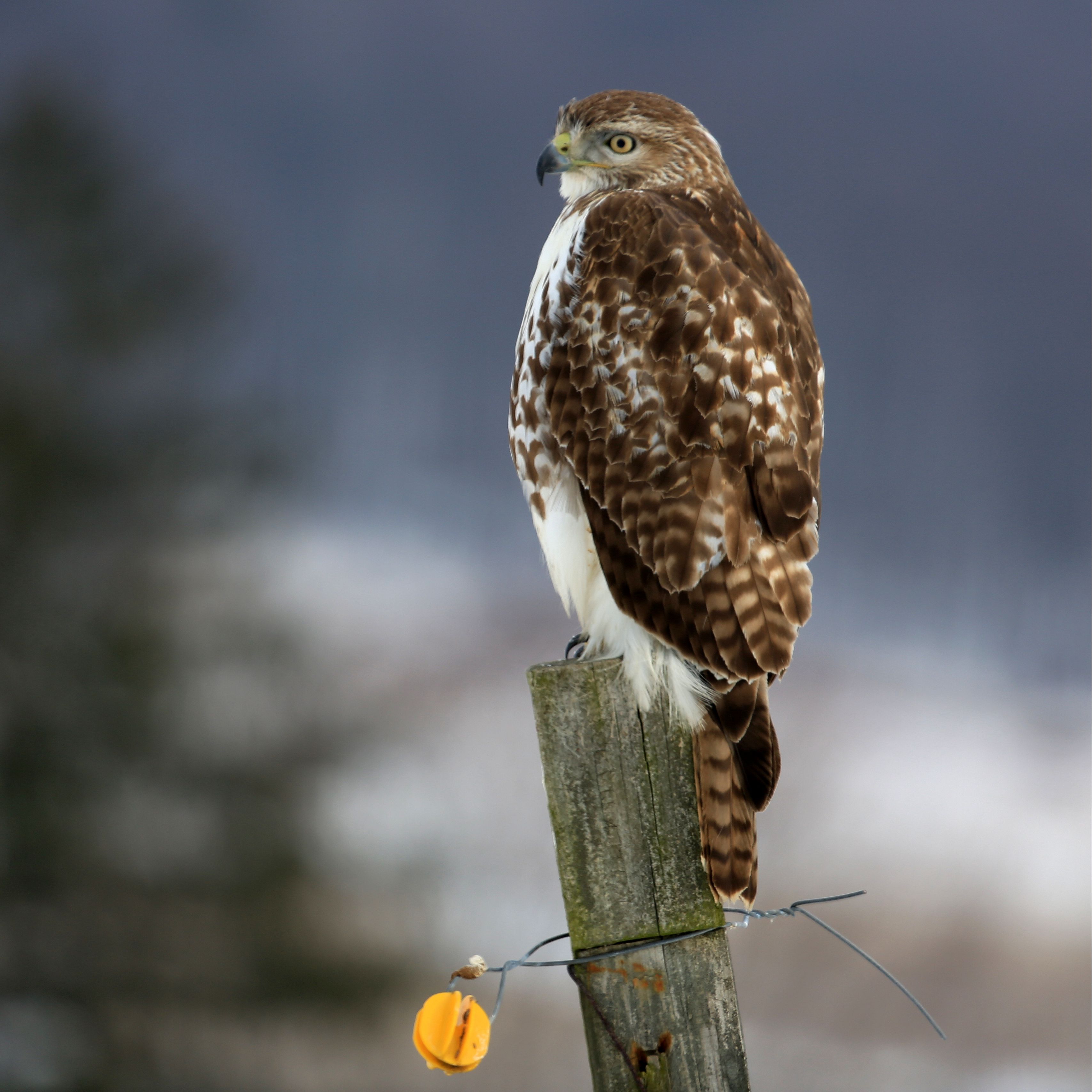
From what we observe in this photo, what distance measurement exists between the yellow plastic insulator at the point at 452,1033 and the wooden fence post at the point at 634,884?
17 cm

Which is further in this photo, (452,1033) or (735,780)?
(735,780)

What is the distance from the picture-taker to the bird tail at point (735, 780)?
1639 millimetres

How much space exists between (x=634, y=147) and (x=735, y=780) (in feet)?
4.59

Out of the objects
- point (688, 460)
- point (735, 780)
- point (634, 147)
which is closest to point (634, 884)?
point (735, 780)

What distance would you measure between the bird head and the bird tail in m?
1.13

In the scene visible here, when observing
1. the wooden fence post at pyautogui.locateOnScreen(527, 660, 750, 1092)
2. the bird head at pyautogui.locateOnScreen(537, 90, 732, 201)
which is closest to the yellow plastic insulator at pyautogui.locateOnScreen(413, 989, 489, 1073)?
the wooden fence post at pyautogui.locateOnScreen(527, 660, 750, 1092)

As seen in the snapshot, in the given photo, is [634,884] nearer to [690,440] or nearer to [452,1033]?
[452,1033]

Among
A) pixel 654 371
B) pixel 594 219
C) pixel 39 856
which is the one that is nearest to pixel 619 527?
pixel 654 371

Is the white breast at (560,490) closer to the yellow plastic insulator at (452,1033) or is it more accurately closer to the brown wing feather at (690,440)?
the brown wing feather at (690,440)

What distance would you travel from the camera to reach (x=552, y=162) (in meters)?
2.42

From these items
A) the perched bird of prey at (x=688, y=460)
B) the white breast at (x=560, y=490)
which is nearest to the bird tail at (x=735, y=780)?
the perched bird of prey at (x=688, y=460)

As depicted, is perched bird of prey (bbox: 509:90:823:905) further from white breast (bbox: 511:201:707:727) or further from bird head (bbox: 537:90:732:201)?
bird head (bbox: 537:90:732:201)

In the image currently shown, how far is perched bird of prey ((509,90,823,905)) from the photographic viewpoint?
179 centimetres

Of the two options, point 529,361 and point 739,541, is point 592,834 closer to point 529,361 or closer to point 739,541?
point 739,541
